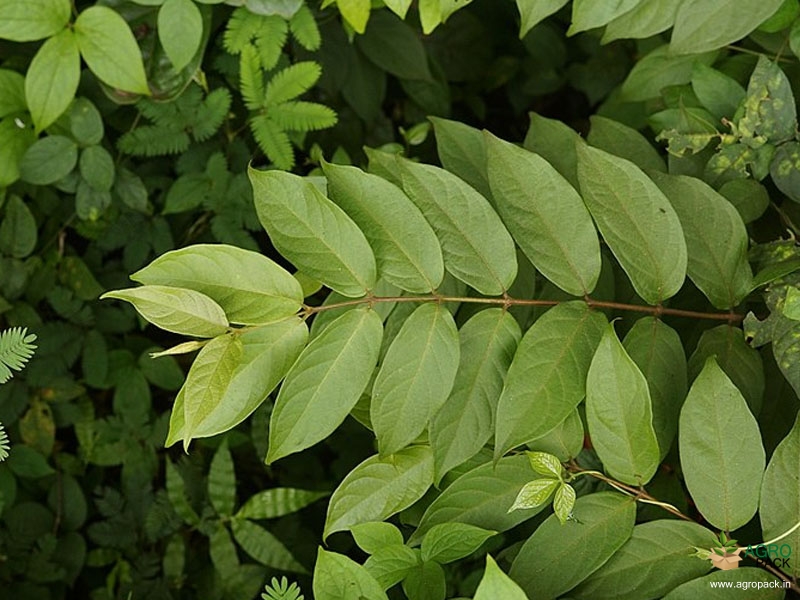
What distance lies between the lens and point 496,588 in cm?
82

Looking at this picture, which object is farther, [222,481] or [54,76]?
[222,481]

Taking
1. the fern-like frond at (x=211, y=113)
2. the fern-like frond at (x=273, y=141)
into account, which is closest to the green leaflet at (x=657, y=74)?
the fern-like frond at (x=273, y=141)

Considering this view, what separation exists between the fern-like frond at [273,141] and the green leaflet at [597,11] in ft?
1.94

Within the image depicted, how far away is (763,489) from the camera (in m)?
0.98

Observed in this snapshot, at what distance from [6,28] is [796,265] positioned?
1.19m

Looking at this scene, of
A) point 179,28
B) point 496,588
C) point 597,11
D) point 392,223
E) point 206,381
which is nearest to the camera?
point 496,588

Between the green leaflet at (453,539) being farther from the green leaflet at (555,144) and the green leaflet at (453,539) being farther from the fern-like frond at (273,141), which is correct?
the fern-like frond at (273,141)

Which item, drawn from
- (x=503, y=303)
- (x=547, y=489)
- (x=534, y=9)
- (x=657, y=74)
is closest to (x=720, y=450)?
(x=547, y=489)

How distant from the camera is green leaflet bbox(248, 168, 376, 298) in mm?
973

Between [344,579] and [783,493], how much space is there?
51 centimetres

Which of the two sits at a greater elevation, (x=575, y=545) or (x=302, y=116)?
(x=302, y=116)

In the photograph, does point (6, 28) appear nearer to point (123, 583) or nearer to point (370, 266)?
point (370, 266)

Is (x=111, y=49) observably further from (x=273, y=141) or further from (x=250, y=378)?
(x=250, y=378)

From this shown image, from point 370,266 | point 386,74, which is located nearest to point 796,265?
point 370,266
